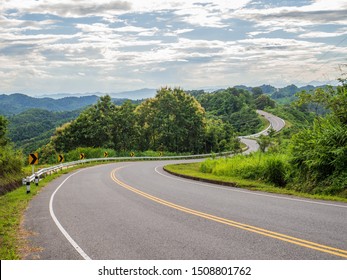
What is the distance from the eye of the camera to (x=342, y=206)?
12227 millimetres

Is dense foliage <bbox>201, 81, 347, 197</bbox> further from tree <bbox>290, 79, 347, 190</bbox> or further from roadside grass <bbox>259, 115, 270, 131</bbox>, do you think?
roadside grass <bbox>259, 115, 270, 131</bbox>

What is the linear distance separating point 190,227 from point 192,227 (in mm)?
48

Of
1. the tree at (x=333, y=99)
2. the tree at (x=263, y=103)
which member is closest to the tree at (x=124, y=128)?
the tree at (x=333, y=99)

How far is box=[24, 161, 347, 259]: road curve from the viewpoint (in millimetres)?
7742

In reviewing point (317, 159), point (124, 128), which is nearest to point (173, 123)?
point (124, 128)

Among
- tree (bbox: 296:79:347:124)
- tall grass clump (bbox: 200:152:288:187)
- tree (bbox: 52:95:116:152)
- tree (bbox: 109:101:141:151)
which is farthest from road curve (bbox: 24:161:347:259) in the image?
tree (bbox: 109:101:141:151)

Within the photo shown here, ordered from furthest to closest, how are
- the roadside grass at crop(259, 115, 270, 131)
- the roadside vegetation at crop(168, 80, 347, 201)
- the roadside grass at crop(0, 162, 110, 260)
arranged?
the roadside grass at crop(259, 115, 270, 131) < the roadside vegetation at crop(168, 80, 347, 201) < the roadside grass at crop(0, 162, 110, 260)

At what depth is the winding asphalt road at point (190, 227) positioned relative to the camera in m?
7.75

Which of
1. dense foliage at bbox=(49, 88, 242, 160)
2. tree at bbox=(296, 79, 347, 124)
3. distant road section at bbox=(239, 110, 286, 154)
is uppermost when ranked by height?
tree at bbox=(296, 79, 347, 124)

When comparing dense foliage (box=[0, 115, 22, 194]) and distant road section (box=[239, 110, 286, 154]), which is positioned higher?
dense foliage (box=[0, 115, 22, 194])

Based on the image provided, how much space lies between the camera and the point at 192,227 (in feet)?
33.1

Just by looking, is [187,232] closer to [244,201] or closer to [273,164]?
[244,201]

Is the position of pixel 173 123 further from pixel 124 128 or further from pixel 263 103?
pixel 263 103
